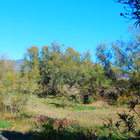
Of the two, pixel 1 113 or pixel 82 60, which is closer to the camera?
pixel 1 113

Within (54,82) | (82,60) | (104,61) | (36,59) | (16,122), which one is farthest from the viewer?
(82,60)

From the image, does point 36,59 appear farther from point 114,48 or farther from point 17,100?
point 17,100

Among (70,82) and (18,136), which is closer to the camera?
(18,136)

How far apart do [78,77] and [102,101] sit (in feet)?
22.8

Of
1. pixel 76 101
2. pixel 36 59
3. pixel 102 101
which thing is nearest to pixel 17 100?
pixel 76 101

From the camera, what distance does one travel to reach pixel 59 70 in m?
32.2

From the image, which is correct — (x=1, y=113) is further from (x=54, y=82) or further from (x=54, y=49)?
(x=54, y=49)

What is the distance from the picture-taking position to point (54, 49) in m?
39.5

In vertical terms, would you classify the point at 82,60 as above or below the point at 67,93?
above

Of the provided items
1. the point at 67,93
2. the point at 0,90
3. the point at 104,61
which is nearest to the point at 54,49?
the point at 104,61

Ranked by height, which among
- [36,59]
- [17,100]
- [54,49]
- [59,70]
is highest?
[54,49]

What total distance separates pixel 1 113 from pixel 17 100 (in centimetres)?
141

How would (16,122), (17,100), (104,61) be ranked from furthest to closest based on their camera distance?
1. (104,61)
2. (17,100)
3. (16,122)

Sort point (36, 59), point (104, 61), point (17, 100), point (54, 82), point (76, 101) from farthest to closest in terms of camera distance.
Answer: point (36, 59), point (54, 82), point (104, 61), point (76, 101), point (17, 100)
